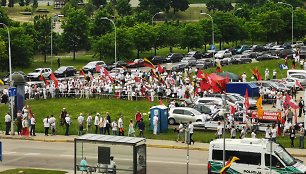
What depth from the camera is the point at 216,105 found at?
47719 mm

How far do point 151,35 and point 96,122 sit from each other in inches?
2081

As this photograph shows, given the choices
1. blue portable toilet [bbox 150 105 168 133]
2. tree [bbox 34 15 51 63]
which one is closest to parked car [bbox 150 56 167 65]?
tree [bbox 34 15 51 63]

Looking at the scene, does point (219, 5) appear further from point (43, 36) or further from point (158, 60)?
point (158, 60)

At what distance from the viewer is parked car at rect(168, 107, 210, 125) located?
146 ft

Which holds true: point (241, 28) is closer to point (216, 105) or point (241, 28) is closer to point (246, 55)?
point (246, 55)

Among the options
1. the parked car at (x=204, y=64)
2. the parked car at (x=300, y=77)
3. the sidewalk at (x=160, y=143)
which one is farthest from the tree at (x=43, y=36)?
the sidewalk at (x=160, y=143)

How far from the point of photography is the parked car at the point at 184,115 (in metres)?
44.4

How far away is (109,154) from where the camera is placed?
29.8 meters

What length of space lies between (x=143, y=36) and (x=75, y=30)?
409 inches

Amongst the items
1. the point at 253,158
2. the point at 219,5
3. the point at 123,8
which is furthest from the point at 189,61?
the point at 219,5

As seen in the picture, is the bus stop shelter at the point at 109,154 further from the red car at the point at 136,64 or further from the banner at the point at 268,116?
the red car at the point at 136,64

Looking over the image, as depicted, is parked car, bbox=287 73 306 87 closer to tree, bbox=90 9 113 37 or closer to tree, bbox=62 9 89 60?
tree, bbox=62 9 89 60

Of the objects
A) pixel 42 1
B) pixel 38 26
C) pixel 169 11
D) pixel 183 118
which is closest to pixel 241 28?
pixel 38 26

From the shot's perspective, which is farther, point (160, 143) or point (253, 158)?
point (160, 143)
